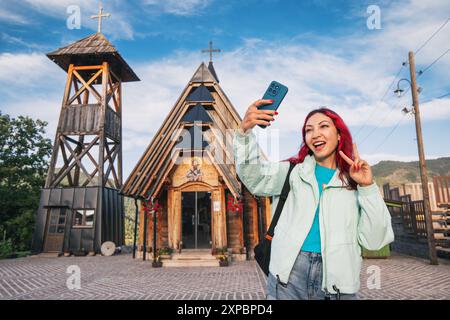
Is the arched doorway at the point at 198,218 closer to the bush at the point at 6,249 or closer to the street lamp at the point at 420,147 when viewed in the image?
the street lamp at the point at 420,147

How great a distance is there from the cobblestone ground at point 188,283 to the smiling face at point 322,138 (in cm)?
526

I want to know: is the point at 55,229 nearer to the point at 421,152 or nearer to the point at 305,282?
the point at 305,282

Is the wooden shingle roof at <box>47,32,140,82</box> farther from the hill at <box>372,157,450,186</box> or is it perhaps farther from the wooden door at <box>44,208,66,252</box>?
the hill at <box>372,157,450,186</box>

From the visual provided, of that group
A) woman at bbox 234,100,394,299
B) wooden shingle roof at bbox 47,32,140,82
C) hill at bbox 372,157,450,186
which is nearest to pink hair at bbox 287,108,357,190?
woman at bbox 234,100,394,299

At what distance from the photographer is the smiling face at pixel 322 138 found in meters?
1.84

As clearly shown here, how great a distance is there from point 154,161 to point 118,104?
35.8 feet

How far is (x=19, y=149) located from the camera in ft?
75.0

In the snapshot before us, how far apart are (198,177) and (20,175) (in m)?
18.4

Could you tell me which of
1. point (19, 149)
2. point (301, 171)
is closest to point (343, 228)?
point (301, 171)

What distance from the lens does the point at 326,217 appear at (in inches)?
65.6

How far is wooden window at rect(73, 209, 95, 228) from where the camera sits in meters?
16.9

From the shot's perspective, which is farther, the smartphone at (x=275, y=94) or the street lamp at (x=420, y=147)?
the street lamp at (x=420, y=147)

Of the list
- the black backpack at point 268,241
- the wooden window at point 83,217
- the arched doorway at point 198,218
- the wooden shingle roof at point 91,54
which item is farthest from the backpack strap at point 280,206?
the wooden shingle roof at point 91,54
